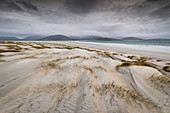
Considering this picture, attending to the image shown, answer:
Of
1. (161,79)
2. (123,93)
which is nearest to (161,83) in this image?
(161,79)

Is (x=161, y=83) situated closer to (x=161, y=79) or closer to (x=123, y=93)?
(x=161, y=79)

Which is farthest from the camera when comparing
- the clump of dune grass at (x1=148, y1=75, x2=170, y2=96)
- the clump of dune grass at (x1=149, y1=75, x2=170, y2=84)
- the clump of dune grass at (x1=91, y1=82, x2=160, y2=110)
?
the clump of dune grass at (x1=149, y1=75, x2=170, y2=84)

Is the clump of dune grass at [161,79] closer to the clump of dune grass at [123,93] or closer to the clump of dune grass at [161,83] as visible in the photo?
the clump of dune grass at [161,83]

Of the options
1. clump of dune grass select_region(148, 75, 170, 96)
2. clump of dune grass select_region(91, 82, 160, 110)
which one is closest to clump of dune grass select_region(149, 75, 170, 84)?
clump of dune grass select_region(148, 75, 170, 96)

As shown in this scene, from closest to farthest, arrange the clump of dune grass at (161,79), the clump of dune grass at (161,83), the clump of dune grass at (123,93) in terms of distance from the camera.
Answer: the clump of dune grass at (123,93) < the clump of dune grass at (161,83) < the clump of dune grass at (161,79)

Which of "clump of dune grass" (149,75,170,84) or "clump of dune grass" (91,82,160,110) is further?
"clump of dune grass" (149,75,170,84)

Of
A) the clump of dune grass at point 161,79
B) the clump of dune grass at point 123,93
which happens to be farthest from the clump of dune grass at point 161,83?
the clump of dune grass at point 123,93

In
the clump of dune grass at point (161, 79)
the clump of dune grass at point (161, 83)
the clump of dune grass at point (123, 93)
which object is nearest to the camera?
the clump of dune grass at point (123, 93)

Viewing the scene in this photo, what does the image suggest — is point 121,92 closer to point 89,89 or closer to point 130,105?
point 130,105

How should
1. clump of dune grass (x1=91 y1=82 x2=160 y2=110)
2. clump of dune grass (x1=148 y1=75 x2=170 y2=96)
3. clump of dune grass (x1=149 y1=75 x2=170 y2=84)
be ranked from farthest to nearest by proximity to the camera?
clump of dune grass (x1=149 y1=75 x2=170 y2=84), clump of dune grass (x1=148 y1=75 x2=170 y2=96), clump of dune grass (x1=91 y1=82 x2=160 y2=110)

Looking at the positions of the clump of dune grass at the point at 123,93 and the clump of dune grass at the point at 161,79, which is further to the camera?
the clump of dune grass at the point at 161,79

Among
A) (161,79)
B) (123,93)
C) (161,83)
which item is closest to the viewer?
(123,93)

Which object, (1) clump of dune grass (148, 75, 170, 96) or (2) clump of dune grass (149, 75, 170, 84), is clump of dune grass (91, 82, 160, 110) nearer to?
(1) clump of dune grass (148, 75, 170, 96)

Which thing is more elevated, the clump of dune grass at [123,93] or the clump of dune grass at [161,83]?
the clump of dune grass at [161,83]
